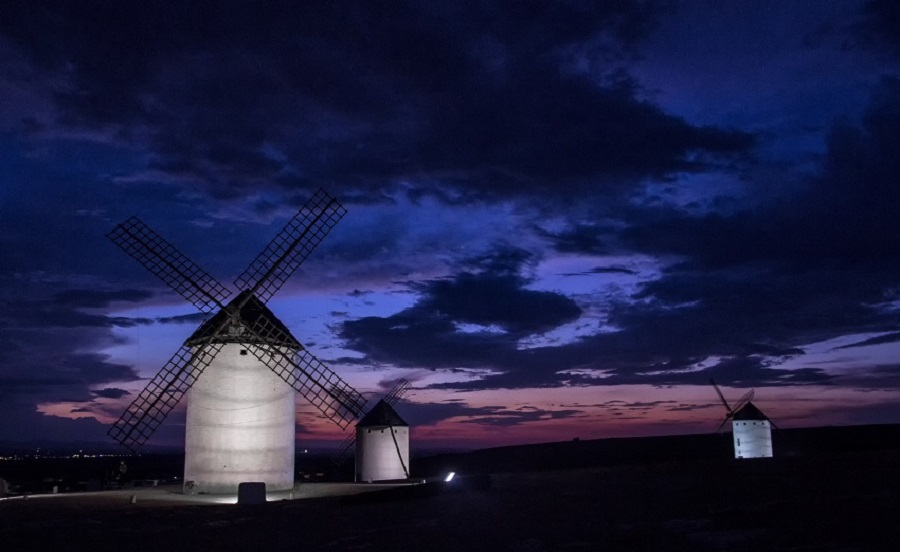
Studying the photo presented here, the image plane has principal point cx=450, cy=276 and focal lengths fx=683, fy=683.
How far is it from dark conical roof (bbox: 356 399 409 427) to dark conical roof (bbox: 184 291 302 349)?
13.3m

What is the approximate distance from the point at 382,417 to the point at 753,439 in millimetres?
26975

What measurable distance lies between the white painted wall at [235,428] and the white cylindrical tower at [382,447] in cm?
1302

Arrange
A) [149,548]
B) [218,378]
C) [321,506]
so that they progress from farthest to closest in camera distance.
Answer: [218,378] → [321,506] → [149,548]

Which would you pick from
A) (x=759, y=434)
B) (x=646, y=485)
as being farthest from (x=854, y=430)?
(x=646, y=485)

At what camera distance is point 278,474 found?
75.8ft

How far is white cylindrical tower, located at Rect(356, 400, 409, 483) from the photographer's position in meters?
36.2

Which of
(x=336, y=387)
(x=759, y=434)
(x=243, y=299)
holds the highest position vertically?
(x=243, y=299)

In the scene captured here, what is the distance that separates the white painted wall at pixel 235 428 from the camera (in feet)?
73.6

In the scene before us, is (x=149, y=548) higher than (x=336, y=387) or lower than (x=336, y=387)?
lower

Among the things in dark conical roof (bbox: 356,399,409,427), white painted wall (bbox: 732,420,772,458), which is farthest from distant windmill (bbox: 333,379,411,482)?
white painted wall (bbox: 732,420,772,458)

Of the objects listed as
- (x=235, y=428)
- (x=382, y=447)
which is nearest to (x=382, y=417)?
(x=382, y=447)

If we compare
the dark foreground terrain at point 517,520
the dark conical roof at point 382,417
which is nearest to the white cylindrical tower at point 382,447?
the dark conical roof at point 382,417

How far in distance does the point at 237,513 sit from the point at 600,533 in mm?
8759

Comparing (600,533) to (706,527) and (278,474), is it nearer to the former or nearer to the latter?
(706,527)
